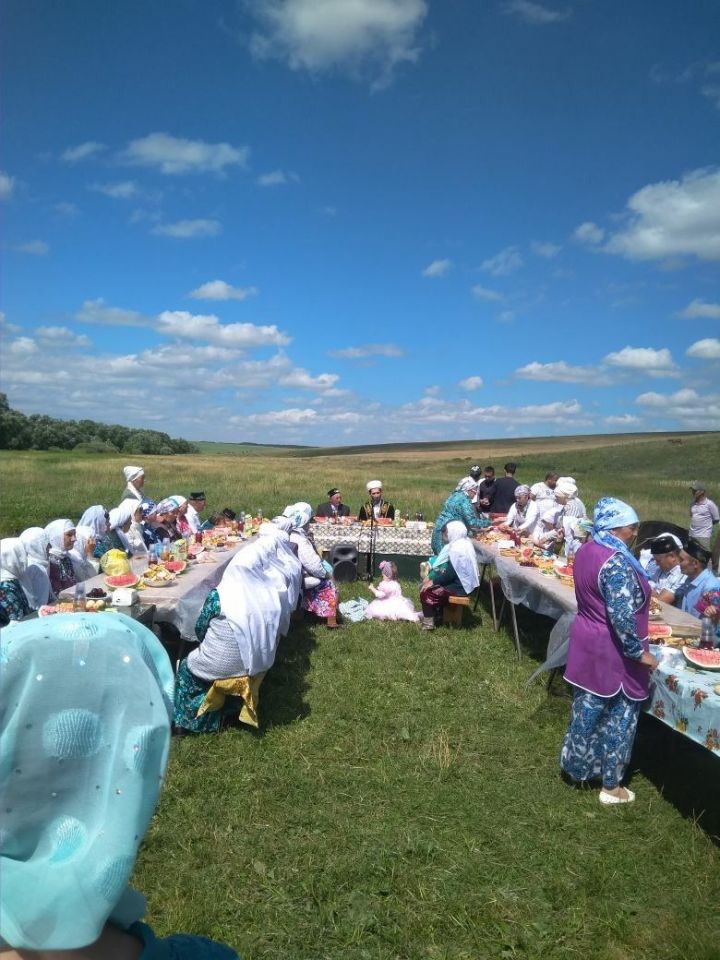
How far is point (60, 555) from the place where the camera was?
6879mm

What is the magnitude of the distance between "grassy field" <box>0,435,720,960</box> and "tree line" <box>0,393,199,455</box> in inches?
2133

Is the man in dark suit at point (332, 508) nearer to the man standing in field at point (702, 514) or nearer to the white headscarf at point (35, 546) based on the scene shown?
the man standing in field at point (702, 514)

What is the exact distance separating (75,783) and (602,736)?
4.29m

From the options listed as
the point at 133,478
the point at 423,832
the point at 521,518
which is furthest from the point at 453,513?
the point at 423,832

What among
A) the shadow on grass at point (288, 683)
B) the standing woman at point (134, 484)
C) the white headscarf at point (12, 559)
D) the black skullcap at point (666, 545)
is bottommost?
the shadow on grass at point (288, 683)

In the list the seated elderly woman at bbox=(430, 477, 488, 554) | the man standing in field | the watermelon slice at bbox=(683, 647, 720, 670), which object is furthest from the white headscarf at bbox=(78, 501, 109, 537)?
the man standing in field

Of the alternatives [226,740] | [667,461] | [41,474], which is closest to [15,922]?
[226,740]

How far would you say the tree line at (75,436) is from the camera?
177 ft

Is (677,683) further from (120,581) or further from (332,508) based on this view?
(332,508)

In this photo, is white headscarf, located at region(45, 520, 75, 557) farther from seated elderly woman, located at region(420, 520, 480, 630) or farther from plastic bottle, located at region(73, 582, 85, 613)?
seated elderly woman, located at region(420, 520, 480, 630)

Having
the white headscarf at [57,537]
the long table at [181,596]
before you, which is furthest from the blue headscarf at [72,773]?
the white headscarf at [57,537]

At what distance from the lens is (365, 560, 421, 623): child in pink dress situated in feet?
29.5

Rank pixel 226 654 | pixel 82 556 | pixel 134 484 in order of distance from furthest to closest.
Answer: pixel 134 484, pixel 82 556, pixel 226 654

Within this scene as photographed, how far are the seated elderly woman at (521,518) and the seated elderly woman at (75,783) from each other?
33.7ft
